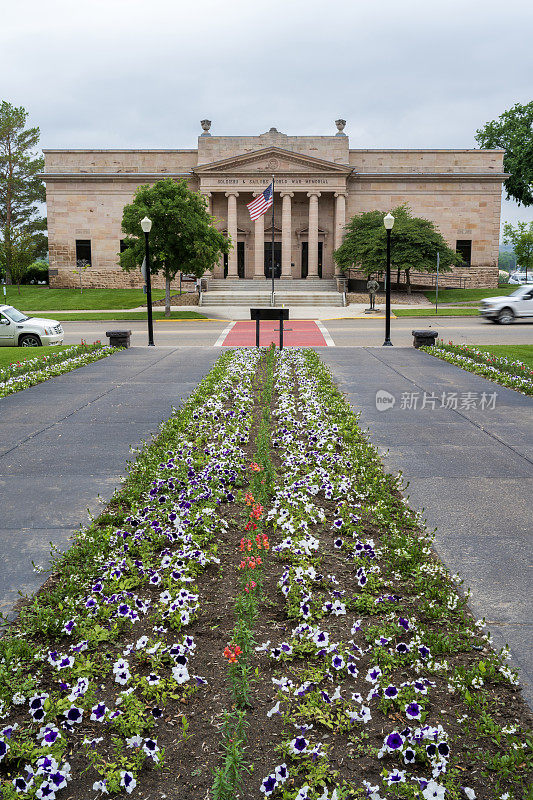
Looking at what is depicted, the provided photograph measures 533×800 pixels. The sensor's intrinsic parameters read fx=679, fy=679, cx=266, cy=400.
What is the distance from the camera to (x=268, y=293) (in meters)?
45.8

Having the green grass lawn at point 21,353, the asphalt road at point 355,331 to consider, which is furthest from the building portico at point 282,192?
the green grass lawn at point 21,353

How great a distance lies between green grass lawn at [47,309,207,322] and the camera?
33.8m

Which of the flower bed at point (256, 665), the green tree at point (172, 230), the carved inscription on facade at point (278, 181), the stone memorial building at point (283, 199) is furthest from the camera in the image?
the stone memorial building at point (283, 199)

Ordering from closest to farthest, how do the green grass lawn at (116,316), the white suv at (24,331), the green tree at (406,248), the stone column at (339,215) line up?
the white suv at (24,331)
the green grass lawn at (116,316)
the green tree at (406,248)
the stone column at (339,215)

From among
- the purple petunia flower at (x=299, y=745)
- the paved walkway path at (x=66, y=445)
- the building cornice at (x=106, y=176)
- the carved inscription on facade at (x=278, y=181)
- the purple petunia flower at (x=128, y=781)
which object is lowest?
the purple petunia flower at (x=128, y=781)

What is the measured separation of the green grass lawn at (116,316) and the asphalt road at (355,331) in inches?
41.0

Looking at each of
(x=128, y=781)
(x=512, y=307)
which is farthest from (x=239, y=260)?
(x=128, y=781)

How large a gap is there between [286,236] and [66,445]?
4809cm

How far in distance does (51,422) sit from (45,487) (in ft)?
10.5

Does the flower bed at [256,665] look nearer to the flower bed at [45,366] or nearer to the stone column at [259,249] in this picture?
the flower bed at [45,366]

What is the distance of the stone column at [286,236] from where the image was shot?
53.4m

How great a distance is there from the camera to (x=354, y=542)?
5.29 metres

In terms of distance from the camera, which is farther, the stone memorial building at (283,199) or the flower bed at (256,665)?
the stone memorial building at (283,199)

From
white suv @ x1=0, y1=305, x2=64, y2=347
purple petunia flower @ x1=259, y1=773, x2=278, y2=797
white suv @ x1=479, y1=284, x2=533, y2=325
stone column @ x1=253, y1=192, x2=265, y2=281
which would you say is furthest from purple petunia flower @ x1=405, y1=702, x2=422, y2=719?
stone column @ x1=253, y1=192, x2=265, y2=281
